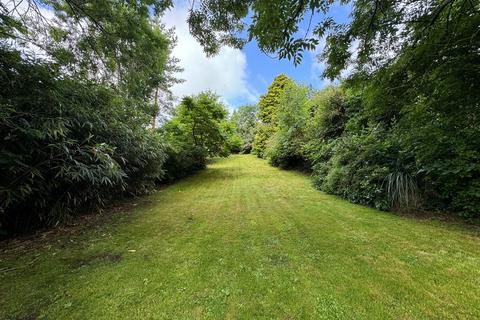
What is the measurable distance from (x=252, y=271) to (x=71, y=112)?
11.6ft

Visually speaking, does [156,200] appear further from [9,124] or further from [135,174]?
[9,124]

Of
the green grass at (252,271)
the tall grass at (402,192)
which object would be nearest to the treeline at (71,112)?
the green grass at (252,271)

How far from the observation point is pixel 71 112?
324cm

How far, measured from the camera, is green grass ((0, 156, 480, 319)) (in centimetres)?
162

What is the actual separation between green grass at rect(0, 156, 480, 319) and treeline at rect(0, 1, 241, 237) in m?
0.84

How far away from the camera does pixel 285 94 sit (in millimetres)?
11953

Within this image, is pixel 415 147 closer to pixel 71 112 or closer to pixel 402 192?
pixel 402 192

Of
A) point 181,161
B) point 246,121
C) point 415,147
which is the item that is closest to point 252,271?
point 415,147

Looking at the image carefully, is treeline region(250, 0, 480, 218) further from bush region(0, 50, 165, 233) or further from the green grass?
bush region(0, 50, 165, 233)

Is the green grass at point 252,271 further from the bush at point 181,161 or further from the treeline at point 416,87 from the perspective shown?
the bush at point 181,161

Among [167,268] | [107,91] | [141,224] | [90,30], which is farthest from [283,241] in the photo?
[90,30]

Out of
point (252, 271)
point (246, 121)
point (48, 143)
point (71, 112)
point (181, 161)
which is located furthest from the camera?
A: point (246, 121)

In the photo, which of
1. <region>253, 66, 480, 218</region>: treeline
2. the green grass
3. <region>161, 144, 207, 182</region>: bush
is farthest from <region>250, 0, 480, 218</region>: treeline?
<region>161, 144, 207, 182</region>: bush

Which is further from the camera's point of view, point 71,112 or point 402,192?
point 402,192
